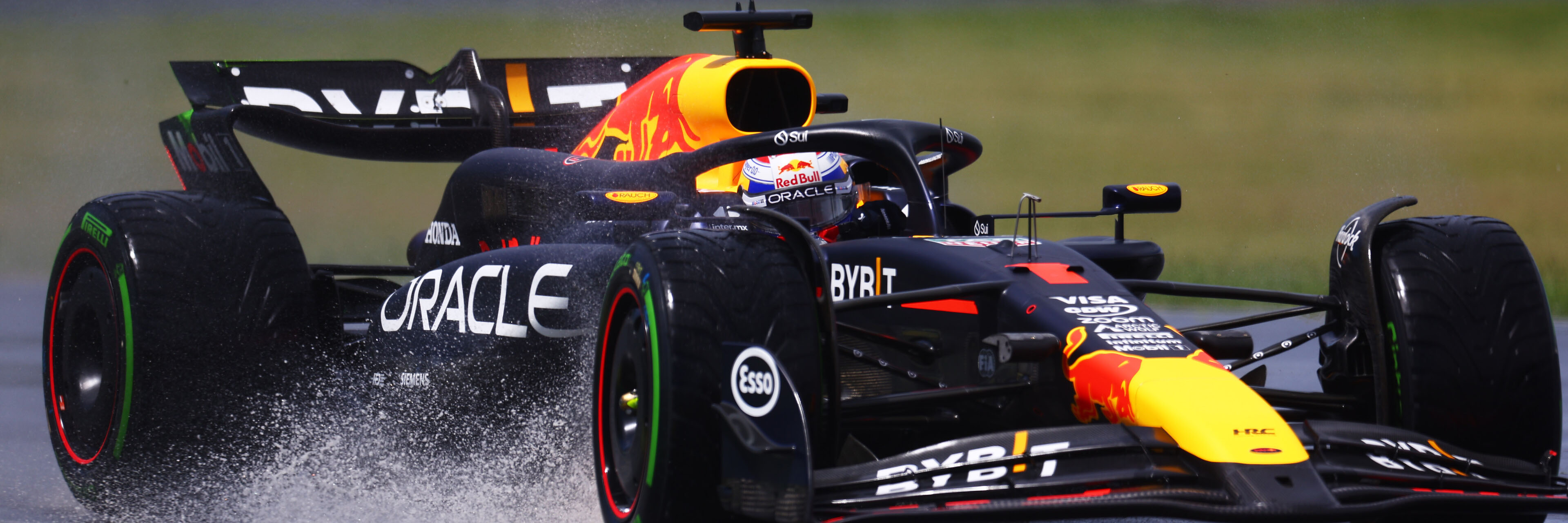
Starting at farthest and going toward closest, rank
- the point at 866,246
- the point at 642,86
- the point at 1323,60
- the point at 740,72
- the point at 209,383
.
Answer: the point at 1323,60
the point at 642,86
the point at 740,72
the point at 209,383
the point at 866,246

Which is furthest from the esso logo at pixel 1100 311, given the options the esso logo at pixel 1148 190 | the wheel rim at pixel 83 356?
the wheel rim at pixel 83 356

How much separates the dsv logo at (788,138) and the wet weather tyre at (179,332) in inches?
74.0

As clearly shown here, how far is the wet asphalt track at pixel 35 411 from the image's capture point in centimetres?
500

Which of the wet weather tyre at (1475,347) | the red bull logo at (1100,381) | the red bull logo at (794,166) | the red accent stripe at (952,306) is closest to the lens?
the red bull logo at (1100,381)

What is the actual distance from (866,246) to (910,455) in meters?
1.20

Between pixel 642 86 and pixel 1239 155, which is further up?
pixel 642 86

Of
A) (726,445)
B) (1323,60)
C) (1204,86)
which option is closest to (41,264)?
(1204,86)

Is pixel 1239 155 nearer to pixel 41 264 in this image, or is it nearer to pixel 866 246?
pixel 866 246

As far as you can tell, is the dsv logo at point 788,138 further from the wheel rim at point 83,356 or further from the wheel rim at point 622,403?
the wheel rim at point 83,356

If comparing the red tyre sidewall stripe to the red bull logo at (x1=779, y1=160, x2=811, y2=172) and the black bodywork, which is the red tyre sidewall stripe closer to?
the black bodywork

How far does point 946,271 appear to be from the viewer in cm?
374

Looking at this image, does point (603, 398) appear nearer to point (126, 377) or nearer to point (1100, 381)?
point (1100, 381)

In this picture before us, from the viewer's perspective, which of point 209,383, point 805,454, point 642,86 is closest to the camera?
point 805,454

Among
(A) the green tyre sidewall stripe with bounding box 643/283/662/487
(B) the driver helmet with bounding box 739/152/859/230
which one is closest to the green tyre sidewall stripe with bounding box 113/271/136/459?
(B) the driver helmet with bounding box 739/152/859/230
